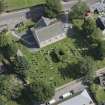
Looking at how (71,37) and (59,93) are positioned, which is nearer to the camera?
(59,93)

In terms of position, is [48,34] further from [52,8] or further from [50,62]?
[52,8]

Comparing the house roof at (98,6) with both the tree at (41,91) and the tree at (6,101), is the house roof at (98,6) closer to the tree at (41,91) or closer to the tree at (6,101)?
the tree at (41,91)

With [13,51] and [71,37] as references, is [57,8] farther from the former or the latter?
[13,51]

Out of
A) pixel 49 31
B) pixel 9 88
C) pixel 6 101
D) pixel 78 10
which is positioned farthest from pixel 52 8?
pixel 6 101

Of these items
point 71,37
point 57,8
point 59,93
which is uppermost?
point 57,8

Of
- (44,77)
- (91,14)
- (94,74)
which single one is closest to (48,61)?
(44,77)

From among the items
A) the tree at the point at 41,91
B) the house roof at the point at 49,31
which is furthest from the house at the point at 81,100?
the house roof at the point at 49,31

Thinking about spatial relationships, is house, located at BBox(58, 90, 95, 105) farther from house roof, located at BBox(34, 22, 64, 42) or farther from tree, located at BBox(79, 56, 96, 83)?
house roof, located at BBox(34, 22, 64, 42)
